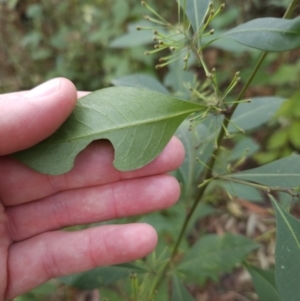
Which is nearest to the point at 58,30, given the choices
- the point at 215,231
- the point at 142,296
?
the point at 215,231

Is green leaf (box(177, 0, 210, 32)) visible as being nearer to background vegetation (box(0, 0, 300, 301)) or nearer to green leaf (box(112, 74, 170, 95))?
green leaf (box(112, 74, 170, 95))

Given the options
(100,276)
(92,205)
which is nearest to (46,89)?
(92,205)

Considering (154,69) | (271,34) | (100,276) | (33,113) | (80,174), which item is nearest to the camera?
(271,34)

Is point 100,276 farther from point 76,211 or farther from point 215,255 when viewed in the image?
point 215,255

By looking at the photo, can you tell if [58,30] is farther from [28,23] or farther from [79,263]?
[79,263]

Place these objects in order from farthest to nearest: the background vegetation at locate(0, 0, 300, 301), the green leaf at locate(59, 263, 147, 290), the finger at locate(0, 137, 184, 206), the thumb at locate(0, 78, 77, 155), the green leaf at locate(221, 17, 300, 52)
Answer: the background vegetation at locate(0, 0, 300, 301)
the green leaf at locate(59, 263, 147, 290)
the finger at locate(0, 137, 184, 206)
the thumb at locate(0, 78, 77, 155)
the green leaf at locate(221, 17, 300, 52)

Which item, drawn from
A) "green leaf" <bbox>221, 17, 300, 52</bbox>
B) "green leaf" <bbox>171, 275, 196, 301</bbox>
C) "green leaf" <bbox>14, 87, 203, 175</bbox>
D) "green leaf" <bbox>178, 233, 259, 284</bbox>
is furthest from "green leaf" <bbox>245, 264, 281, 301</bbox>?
"green leaf" <bbox>221, 17, 300, 52</bbox>
